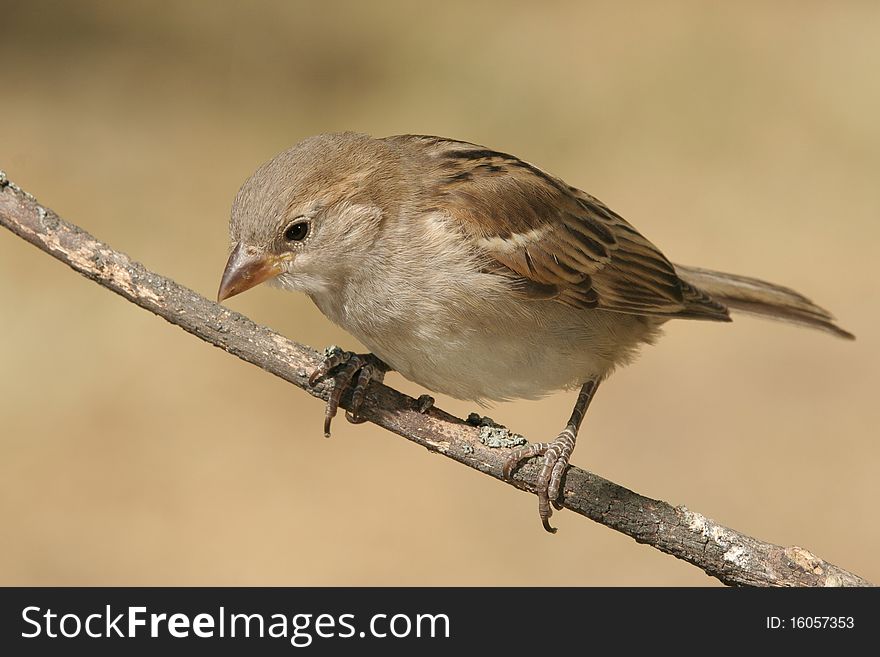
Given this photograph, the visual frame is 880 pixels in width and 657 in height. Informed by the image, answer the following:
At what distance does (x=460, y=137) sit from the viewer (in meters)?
8.16

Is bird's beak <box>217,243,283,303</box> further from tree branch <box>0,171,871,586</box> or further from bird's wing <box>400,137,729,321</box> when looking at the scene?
bird's wing <box>400,137,729,321</box>

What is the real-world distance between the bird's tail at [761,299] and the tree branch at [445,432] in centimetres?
132

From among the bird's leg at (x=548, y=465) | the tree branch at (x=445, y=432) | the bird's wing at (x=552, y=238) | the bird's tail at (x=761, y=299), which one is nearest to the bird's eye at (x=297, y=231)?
the tree branch at (x=445, y=432)

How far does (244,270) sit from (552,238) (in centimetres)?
111

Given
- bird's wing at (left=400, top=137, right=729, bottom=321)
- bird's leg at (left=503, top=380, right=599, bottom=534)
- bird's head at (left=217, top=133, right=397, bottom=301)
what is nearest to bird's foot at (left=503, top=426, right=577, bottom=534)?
bird's leg at (left=503, top=380, right=599, bottom=534)

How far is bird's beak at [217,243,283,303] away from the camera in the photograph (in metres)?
3.15

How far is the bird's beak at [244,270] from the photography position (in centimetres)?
315

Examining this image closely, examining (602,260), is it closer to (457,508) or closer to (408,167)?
(408,167)

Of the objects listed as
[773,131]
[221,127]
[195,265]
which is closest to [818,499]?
[773,131]

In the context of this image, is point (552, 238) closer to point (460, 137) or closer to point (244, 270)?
point (244, 270)

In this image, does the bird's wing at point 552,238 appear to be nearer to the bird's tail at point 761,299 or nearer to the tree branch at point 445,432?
the bird's tail at point 761,299

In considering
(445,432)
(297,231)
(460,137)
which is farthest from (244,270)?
(460,137)

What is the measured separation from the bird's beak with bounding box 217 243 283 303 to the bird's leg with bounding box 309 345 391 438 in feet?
1.13

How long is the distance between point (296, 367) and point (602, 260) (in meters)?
1.22
